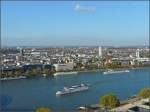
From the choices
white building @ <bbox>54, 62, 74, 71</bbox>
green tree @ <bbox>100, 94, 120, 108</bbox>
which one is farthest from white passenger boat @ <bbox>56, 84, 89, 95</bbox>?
white building @ <bbox>54, 62, 74, 71</bbox>

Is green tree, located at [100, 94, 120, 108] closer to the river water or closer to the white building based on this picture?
the river water

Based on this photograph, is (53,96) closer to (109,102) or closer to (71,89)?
(71,89)

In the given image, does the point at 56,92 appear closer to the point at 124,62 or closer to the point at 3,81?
the point at 3,81

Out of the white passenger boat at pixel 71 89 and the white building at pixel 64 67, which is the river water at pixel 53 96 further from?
the white building at pixel 64 67

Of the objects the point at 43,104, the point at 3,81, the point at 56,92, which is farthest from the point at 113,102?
the point at 3,81

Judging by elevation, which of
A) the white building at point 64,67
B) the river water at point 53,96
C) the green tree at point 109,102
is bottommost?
the river water at point 53,96

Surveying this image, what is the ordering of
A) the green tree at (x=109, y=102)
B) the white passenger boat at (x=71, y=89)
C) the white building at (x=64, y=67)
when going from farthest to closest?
the white building at (x=64, y=67) < the white passenger boat at (x=71, y=89) < the green tree at (x=109, y=102)

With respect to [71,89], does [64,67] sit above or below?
above

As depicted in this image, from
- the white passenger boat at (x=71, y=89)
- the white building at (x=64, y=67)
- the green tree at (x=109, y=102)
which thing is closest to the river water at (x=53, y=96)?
the white passenger boat at (x=71, y=89)

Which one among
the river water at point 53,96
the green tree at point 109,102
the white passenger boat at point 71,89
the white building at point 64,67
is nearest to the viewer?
the green tree at point 109,102

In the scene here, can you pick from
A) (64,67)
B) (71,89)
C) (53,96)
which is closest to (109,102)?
(53,96)

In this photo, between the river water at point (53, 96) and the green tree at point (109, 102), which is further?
the river water at point (53, 96)

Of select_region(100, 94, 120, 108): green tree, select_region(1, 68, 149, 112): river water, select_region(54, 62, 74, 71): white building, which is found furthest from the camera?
select_region(54, 62, 74, 71): white building
